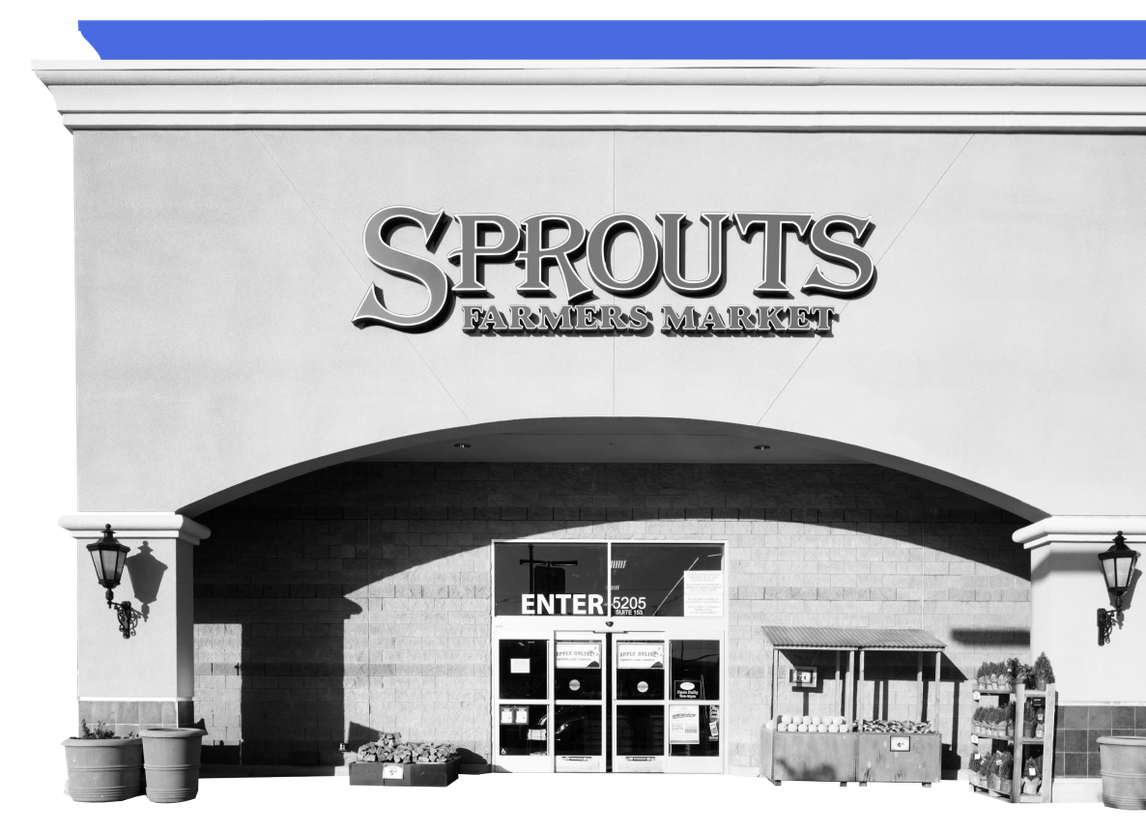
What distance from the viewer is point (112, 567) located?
13.5m

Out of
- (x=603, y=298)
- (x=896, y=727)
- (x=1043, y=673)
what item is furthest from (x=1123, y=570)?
(x=603, y=298)

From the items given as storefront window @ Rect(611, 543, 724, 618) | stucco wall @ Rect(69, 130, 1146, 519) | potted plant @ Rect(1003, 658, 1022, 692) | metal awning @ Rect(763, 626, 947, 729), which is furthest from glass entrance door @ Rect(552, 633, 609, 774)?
potted plant @ Rect(1003, 658, 1022, 692)

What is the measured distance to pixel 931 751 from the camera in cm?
1547

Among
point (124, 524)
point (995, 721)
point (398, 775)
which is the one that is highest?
point (124, 524)

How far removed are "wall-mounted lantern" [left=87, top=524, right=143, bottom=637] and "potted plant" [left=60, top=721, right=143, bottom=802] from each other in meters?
1.19

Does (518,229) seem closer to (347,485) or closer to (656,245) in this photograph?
(656,245)

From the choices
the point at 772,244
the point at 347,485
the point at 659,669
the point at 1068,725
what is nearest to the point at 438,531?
the point at 347,485

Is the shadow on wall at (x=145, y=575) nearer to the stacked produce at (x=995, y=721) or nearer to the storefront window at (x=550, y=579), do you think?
the storefront window at (x=550, y=579)

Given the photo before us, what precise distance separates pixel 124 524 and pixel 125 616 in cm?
100

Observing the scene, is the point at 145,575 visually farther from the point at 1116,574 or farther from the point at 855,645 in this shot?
the point at 1116,574

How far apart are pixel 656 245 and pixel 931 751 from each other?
23.1 ft

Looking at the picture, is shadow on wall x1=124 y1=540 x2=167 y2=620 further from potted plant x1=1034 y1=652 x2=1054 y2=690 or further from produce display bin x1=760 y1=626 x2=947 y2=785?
potted plant x1=1034 y1=652 x2=1054 y2=690

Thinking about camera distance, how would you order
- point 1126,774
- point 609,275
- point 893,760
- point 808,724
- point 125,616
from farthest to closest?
point 808,724 < point 893,760 < point 609,275 < point 125,616 < point 1126,774

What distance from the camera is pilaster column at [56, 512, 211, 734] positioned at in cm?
1367
